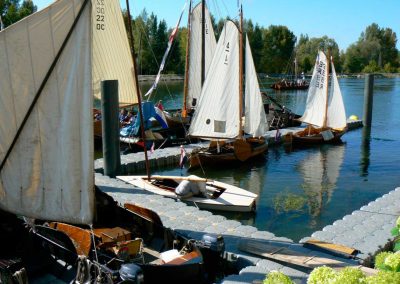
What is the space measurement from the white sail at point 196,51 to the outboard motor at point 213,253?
70.5 feet

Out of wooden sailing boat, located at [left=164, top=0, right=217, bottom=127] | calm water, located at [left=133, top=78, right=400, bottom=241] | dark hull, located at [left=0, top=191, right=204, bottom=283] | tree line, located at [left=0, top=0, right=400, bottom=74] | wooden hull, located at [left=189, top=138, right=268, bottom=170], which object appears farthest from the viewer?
tree line, located at [left=0, top=0, right=400, bottom=74]

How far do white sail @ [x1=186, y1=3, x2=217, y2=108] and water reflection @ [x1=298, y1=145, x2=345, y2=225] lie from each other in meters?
9.27

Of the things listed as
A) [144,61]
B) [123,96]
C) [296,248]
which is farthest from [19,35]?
[144,61]

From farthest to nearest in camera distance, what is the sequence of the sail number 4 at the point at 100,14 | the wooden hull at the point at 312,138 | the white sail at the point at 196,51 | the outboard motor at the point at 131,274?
the white sail at the point at 196,51, the wooden hull at the point at 312,138, the sail number 4 at the point at 100,14, the outboard motor at the point at 131,274

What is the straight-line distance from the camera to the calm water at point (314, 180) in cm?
1592

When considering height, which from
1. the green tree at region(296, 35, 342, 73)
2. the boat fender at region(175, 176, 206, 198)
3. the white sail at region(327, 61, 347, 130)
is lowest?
the boat fender at region(175, 176, 206, 198)

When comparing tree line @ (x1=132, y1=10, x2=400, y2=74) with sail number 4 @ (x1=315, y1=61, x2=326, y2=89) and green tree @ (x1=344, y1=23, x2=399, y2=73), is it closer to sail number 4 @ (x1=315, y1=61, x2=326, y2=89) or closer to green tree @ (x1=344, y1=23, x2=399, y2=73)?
green tree @ (x1=344, y1=23, x2=399, y2=73)

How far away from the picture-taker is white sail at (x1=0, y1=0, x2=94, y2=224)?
275 inches

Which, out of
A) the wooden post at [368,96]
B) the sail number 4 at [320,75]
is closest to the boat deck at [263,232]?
the sail number 4 at [320,75]

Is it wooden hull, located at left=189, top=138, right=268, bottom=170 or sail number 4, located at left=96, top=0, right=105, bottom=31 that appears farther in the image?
wooden hull, located at left=189, top=138, right=268, bottom=170

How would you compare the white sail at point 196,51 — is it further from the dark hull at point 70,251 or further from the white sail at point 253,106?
the dark hull at point 70,251

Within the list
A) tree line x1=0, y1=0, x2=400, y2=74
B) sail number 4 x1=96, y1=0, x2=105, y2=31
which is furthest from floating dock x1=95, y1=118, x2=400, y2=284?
tree line x1=0, y1=0, x2=400, y2=74

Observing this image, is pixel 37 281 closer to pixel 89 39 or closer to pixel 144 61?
pixel 89 39

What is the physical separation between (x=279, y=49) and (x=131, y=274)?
127 metres
